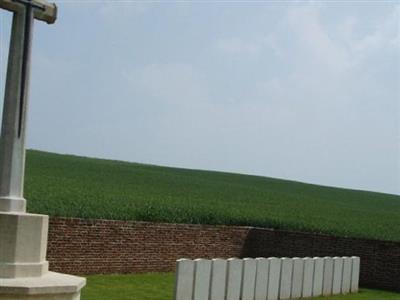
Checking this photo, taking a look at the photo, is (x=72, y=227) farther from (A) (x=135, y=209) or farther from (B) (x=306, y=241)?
(B) (x=306, y=241)

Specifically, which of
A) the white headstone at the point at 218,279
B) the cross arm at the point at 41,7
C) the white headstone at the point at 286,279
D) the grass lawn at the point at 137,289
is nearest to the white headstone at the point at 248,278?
the white headstone at the point at 218,279

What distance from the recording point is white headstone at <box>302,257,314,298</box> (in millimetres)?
14273

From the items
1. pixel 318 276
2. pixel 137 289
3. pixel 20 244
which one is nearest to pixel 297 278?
pixel 318 276

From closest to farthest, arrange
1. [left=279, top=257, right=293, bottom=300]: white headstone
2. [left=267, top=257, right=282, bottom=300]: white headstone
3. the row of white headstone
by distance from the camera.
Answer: the row of white headstone, [left=267, top=257, right=282, bottom=300]: white headstone, [left=279, top=257, right=293, bottom=300]: white headstone

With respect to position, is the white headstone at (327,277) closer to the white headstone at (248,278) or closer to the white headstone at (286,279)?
the white headstone at (286,279)

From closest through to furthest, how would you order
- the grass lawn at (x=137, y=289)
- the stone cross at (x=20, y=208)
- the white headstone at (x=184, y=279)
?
the stone cross at (x=20, y=208) < the white headstone at (x=184, y=279) < the grass lawn at (x=137, y=289)

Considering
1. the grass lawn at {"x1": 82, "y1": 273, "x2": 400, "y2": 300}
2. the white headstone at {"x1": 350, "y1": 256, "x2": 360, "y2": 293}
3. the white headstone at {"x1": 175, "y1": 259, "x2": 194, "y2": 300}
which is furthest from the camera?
the white headstone at {"x1": 350, "y1": 256, "x2": 360, "y2": 293}

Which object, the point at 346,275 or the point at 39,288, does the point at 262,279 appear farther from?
the point at 39,288

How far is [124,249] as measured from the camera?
1553 centimetres

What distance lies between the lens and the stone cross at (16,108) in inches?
270

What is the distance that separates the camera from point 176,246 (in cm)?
1705

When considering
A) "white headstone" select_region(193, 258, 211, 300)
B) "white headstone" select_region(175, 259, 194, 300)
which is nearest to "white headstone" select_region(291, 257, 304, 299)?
"white headstone" select_region(193, 258, 211, 300)

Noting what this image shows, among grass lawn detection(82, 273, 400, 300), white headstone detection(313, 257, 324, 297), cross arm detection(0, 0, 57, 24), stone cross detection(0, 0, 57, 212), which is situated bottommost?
grass lawn detection(82, 273, 400, 300)

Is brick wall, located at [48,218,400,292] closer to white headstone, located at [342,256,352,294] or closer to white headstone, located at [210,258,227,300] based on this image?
white headstone, located at [342,256,352,294]
